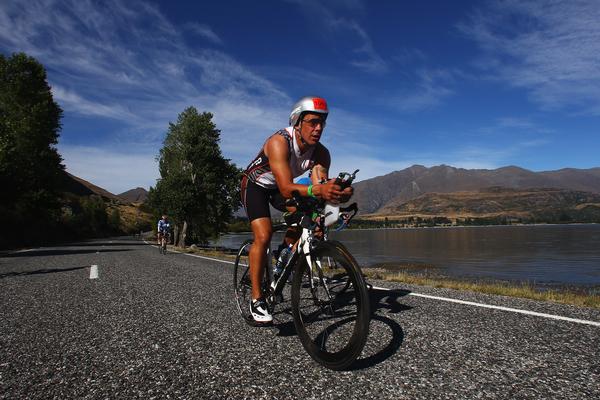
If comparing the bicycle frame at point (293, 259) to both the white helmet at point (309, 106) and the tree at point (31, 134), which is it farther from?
the tree at point (31, 134)

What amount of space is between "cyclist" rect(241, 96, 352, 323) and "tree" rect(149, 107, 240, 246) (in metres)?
30.7

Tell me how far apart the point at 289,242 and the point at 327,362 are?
1.45 metres

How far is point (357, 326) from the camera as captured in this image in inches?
106

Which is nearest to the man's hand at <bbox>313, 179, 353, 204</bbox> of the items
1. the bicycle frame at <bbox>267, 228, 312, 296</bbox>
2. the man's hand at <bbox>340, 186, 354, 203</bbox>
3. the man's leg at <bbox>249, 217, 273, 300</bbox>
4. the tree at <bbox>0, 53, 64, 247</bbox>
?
the man's hand at <bbox>340, 186, 354, 203</bbox>

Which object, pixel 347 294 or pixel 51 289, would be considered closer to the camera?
pixel 347 294

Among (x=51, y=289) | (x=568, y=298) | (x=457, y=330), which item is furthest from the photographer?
(x=51, y=289)

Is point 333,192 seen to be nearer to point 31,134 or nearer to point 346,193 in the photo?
point 346,193

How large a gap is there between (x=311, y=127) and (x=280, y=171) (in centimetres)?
56

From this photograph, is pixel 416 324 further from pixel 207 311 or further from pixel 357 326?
pixel 207 311

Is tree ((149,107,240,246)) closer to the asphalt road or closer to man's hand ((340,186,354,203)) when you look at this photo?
the asphalt road

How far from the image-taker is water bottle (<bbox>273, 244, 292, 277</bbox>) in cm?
390

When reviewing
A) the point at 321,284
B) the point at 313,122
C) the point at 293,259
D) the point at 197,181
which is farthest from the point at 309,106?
the point at 197,181

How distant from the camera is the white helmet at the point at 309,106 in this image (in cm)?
360

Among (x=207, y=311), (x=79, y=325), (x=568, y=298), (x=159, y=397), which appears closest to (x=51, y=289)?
(x=79, y=325)
